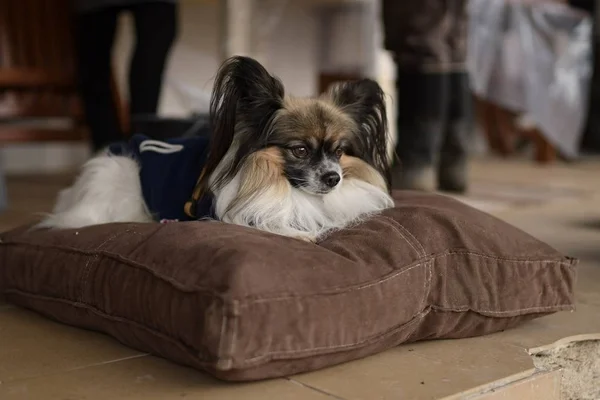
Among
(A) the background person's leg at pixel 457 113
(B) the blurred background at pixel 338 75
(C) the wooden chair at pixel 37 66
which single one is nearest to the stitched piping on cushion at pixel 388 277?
(B) the blurred background at pixel 338 75

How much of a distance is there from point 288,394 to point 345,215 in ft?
2.19

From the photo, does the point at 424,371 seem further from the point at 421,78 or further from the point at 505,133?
the point at 505,133

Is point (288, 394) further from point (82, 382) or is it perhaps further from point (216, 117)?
point (216, 117)

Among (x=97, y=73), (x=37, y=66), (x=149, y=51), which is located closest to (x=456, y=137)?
(x=149, y=51)

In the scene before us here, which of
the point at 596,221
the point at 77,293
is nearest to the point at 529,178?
the point at 596,221

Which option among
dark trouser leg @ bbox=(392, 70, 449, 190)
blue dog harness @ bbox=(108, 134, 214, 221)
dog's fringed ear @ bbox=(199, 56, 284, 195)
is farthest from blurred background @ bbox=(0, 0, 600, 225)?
dog's fringed ear @ bbox=(199, 56, 284, 195)

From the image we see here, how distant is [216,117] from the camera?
75.4 inches

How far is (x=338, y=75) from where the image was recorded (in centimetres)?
655

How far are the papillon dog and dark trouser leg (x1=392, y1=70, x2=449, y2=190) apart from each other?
181 cm

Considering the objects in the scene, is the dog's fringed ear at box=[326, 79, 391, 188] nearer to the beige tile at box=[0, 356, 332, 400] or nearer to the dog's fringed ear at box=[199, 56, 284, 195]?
the dog's fringed ear at box=[199, 56, 284, 195]

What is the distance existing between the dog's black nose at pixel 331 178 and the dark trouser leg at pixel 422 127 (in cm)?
195

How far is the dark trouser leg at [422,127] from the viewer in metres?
3.89

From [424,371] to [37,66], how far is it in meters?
3.58

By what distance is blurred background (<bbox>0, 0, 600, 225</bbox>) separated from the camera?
3.80 metres
